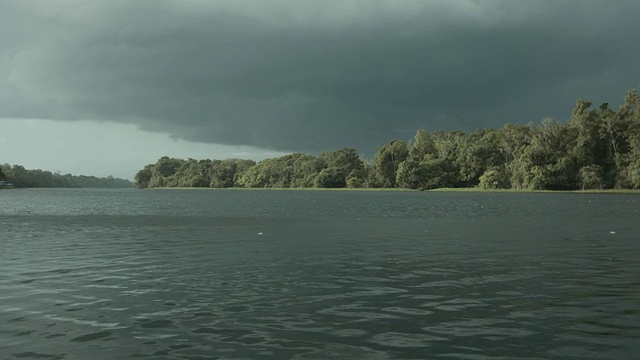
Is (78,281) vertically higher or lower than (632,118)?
lower

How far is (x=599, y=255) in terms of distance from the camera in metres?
36.7

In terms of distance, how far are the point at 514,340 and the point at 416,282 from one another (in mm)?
10039

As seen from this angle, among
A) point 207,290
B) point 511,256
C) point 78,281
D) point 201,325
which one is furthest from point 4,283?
point 511,256

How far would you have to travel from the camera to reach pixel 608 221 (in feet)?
220

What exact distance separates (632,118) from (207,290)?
693 ft

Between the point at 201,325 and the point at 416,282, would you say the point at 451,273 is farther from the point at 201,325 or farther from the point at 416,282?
the point at 201,325

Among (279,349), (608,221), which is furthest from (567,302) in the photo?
(608,221)

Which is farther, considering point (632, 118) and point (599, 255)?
point (632, 118)

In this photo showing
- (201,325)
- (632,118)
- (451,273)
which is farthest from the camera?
(632,118)

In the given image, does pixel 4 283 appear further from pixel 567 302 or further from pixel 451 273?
pixel 567 302

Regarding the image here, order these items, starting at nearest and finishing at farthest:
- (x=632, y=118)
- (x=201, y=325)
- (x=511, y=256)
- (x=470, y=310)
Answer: (x=201, y=325) → (x=470, y=310) → (x=511, y=256) → (x=632, y=118)

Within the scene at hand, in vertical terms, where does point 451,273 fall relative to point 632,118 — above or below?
below

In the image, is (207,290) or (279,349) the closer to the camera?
(279,349)

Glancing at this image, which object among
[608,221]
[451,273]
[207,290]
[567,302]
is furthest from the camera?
[608,221]
